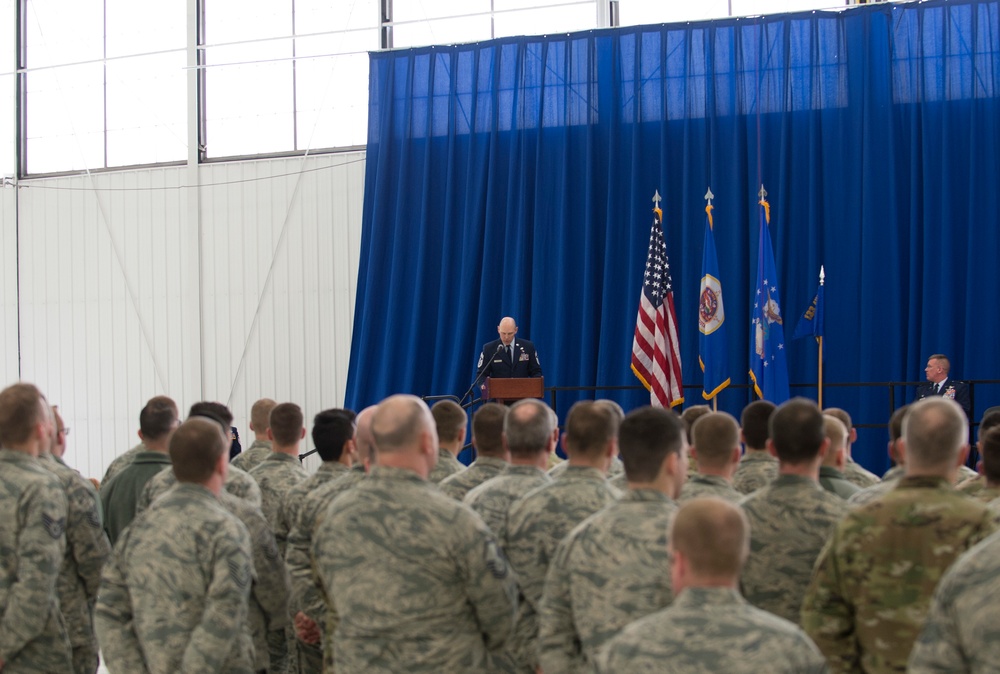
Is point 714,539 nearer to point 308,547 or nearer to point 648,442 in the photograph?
point 648,442

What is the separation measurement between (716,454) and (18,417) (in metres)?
2.12

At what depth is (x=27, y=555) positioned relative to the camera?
3.39 m

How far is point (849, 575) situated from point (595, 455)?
80 centimetres

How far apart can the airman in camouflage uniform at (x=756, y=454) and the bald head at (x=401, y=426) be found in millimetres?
1405

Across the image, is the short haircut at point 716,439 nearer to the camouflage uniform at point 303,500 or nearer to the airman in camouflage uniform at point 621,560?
the airman in camouflage uniform at point 621,560

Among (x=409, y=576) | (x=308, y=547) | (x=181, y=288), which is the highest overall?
(x=181, y=288)

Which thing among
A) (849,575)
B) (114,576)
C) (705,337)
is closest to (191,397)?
(705,337)

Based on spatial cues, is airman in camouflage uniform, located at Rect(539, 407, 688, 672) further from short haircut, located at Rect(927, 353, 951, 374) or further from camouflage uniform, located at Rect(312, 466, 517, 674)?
short haircut, located at Rect(927, 353, 951, 374)

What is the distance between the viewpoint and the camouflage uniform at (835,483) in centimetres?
357

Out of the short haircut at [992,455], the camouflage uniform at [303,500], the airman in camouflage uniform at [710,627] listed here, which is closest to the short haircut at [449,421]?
the camouflage uniform at [303,500]

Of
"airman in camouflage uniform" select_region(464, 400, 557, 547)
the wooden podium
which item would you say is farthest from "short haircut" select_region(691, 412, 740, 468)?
the wooden podium

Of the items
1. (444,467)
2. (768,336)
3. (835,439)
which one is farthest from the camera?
(768,336)

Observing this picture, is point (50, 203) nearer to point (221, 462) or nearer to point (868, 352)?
point (868, 352)

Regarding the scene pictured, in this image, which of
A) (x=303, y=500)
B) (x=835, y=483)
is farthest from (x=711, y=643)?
(x=303, y=500)
